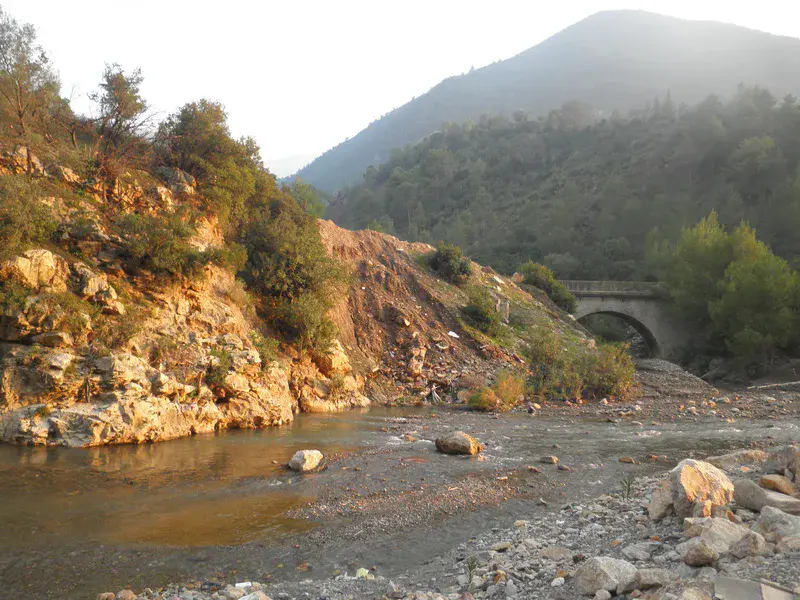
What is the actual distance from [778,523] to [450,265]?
29.1 m

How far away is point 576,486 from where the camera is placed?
10.5 m

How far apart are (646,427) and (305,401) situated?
1287 cm

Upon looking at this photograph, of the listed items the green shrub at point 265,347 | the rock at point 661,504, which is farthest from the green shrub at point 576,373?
the rock at point 661,504

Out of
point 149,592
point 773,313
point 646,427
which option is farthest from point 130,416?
point 773,313

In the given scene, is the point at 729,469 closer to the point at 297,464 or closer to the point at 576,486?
the point at 576,486

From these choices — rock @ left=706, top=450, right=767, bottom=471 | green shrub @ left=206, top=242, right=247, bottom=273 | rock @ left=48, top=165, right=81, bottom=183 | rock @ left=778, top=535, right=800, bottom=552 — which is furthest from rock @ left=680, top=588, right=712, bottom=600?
rock @ left=48, top=165, right=81, bottom=183

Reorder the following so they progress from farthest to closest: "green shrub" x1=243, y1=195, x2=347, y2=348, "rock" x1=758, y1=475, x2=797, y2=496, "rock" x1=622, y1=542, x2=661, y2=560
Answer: "green shrub" x1=243, y1=195, x2=347, y2=348
"rock" x1=758, y1=475, x2=797, y2=496
"rock" x1=622, y1=542, x2=661, y2=560

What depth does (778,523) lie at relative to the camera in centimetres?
568

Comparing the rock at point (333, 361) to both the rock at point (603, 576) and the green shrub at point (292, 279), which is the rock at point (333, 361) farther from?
the rock at point (603, 576)

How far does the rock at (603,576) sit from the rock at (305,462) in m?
7.44

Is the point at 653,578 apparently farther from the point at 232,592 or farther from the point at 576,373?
the point at 576,373

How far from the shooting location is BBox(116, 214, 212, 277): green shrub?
17.4 m

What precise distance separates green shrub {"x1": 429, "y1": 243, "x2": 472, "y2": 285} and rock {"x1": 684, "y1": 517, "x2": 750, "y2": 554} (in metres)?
28.7

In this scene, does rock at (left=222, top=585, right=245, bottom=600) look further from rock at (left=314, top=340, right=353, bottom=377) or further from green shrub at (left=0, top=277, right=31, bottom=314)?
rock at (left=314, top=340, right=353, bottom=377)
